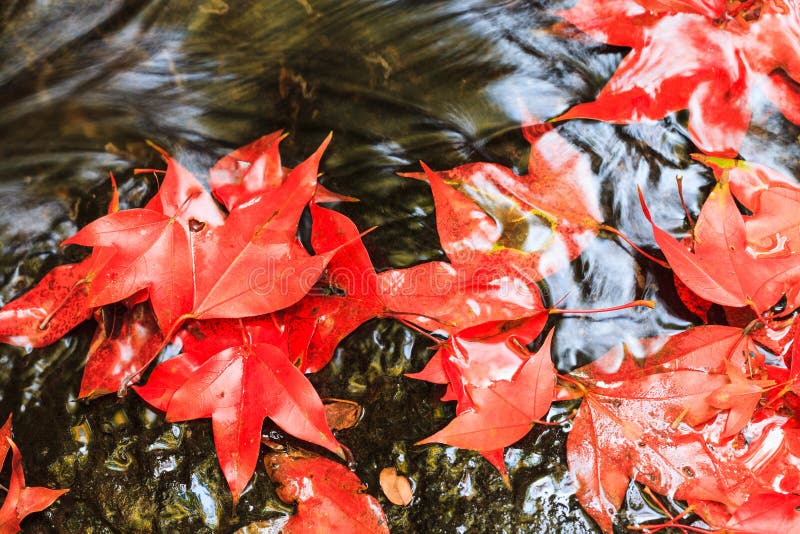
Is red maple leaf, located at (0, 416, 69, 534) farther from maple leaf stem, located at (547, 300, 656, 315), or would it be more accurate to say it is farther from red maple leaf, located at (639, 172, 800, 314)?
red maple leaf, located at (639, 172, 800, 314)

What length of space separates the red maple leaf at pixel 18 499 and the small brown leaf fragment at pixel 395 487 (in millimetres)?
713

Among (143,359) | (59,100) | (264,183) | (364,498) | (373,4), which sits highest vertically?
(373,4)

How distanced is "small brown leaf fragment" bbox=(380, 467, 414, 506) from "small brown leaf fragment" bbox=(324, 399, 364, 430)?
0.13 meters

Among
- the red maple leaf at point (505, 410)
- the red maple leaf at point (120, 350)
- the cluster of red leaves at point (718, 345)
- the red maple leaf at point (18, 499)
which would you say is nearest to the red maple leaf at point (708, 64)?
the cluster of red leaves at point (718, 345)

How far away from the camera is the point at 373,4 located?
167 cm

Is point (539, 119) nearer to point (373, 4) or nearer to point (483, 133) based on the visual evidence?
point (483, 133)

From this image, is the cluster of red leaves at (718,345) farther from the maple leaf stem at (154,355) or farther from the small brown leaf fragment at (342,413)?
the maple leaf stem at (154,355)

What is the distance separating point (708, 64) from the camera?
145 centimetres

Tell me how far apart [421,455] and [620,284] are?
615 millimetres

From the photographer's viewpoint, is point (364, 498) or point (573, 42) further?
point (573, 42)

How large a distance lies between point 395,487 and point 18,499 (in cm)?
84

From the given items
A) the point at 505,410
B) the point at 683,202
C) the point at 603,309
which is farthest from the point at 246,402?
the point at 683,202

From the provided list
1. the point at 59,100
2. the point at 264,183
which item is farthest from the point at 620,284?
the point at 59,100

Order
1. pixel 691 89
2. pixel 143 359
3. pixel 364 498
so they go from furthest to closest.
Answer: pixel 691 89, pixel 143 359, pixel 364 498
